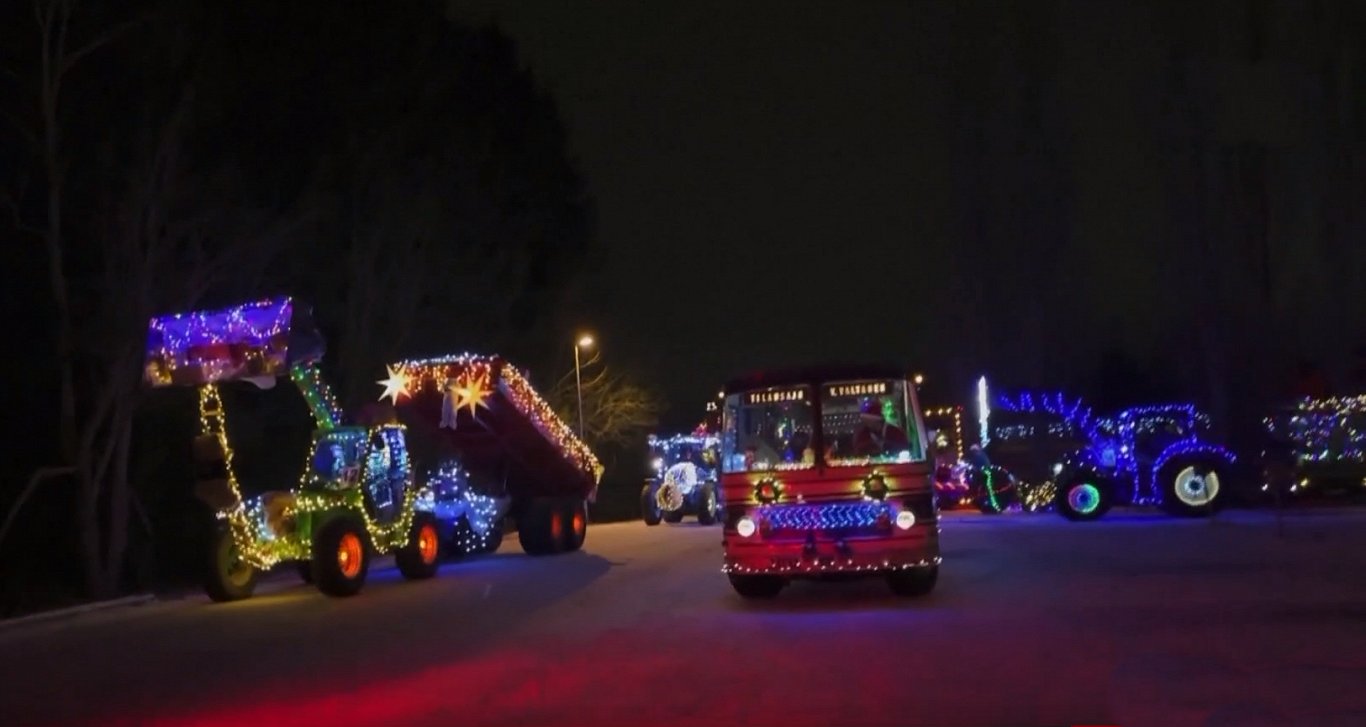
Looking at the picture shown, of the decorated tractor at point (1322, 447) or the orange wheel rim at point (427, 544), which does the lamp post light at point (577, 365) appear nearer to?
the decorated tractor at point (1322, 447)

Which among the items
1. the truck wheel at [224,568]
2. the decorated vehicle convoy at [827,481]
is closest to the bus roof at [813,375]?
the decorated vehicle convoy at [827,481]

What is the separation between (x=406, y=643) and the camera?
14906mm

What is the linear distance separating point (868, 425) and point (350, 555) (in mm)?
8256

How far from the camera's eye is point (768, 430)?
17.2 meters

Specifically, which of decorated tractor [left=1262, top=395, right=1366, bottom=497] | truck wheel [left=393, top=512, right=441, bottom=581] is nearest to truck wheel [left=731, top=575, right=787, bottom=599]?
truck wheel [left=393, top=512, right=441, bottom=581]

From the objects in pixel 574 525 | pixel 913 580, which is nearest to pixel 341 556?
pixel 574 525

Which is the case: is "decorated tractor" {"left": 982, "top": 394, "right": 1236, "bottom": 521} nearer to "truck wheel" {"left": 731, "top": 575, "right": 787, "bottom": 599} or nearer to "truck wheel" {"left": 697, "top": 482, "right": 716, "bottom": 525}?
"truck wheel" {"left": 697, "top": 482, "right": 716, "bottom": 525}

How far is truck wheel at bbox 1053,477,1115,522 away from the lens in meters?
29.9

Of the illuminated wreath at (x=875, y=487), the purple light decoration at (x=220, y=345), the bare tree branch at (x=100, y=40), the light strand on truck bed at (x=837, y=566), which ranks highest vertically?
the bare tree branch at (x=100, y=40)

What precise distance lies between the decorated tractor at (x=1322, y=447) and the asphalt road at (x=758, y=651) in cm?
949

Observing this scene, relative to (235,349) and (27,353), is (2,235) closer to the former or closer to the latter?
(27,353)

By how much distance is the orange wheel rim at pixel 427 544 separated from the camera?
23188 millimetres

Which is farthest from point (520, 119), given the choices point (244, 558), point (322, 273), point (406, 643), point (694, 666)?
point (694, 666)

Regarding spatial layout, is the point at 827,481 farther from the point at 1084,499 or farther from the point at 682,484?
the point at 682,484
